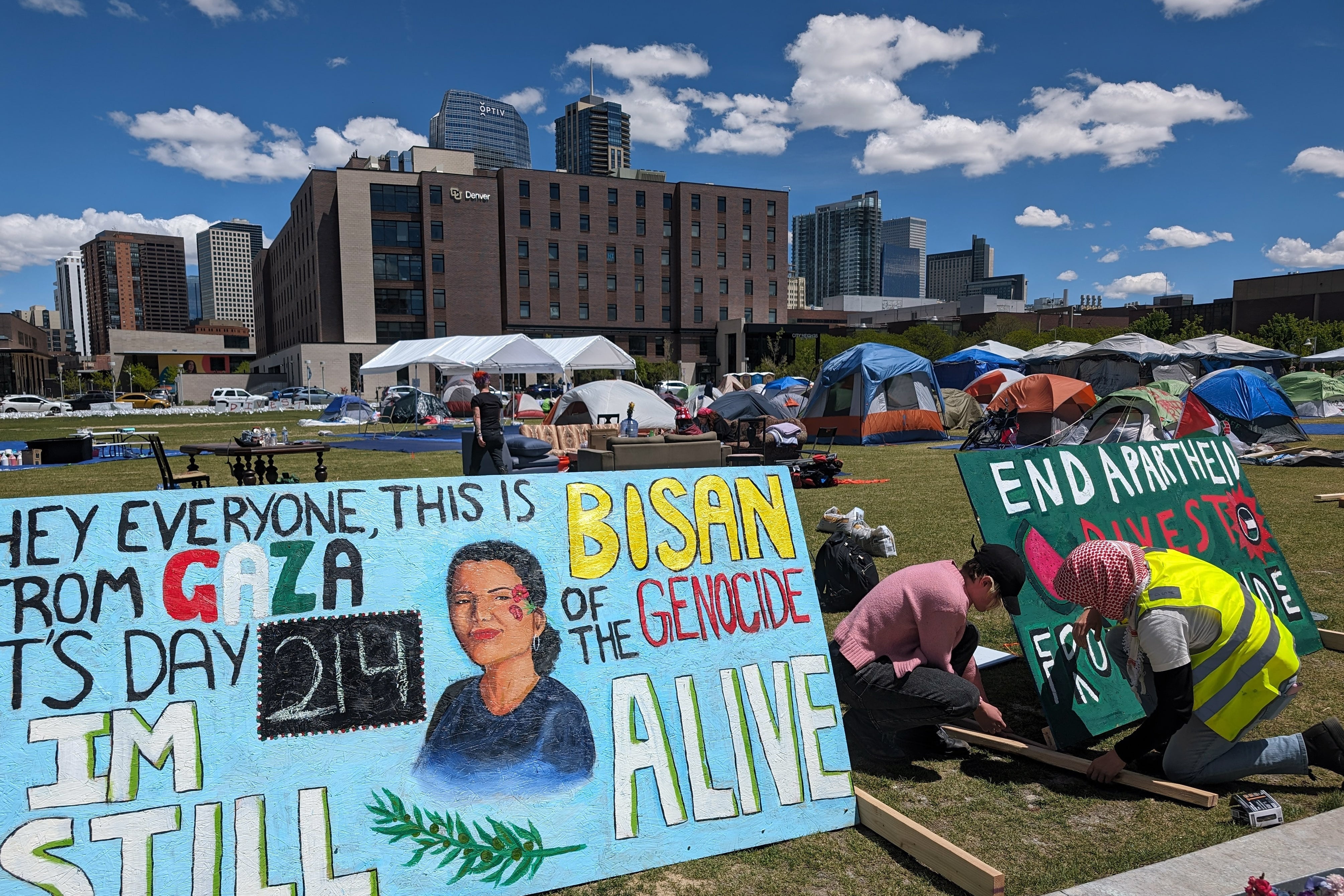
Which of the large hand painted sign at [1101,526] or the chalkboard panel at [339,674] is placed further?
the large hand painted sign at [1101,526]

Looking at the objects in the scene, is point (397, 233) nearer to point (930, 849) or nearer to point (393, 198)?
point (393, 198)

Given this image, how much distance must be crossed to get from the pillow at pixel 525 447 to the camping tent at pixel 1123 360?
886 inches

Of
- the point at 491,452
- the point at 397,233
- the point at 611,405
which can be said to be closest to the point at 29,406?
the point at 397,233

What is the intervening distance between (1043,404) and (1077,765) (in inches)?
717

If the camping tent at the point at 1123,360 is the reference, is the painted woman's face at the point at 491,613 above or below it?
below

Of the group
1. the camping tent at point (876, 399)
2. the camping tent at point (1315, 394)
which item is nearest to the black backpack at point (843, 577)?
the camping tent at point (876, 399)

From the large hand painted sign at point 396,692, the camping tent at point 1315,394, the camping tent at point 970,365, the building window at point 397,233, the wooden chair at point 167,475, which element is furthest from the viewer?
the building window at point 397,233

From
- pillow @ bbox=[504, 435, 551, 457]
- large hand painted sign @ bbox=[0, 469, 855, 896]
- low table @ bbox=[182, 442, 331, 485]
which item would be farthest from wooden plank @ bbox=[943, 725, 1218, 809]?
pillow @ bbox=[504, 435, 551, 457]

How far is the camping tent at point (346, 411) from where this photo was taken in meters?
34.4

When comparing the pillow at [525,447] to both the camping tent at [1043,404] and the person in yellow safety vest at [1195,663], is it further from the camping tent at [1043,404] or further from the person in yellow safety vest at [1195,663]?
the camping tent at [1043,404]

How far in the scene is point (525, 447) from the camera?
1392 cm

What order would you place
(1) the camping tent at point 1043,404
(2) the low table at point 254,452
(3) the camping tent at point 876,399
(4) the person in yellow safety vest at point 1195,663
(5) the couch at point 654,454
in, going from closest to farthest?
(4) the person in yellow safety vest at point 1195,663 < (5) the couch at point 654,454 < (2) the low table at point 254,452 < (1) the camping tent at point 1043,404 < (3) the camping tent at point 876,399

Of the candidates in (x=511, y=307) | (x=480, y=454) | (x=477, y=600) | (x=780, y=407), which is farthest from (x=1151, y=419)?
(x=511, y=307)

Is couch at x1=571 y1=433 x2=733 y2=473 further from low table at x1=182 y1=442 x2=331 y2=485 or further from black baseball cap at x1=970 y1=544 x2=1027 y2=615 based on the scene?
black baseball cap at x1=970 y1=544 x2=1027 y2=615
